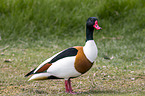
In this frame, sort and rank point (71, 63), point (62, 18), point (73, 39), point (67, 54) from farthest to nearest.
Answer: point (62, 18), point (73, 39), point (67, 54), point (71, 63)

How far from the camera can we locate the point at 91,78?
20.7 feet

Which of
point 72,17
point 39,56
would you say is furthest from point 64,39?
point 39,56

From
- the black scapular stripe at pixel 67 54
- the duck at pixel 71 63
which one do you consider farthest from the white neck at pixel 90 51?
the black scapular stripe at pixel 67 54

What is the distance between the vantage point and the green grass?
6.06 metres

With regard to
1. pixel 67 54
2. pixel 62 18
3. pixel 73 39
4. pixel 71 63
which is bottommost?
pixel 73 39

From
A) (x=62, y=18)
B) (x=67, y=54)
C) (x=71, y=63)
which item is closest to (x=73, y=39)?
(x=62, y=18)

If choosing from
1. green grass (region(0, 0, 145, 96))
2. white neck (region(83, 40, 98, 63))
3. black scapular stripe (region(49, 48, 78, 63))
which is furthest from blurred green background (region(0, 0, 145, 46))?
white neck (region(83, 40, 98, 63))

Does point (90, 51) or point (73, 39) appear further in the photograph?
point (73, 39)

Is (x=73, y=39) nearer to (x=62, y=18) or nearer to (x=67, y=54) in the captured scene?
(x=62, y=18)

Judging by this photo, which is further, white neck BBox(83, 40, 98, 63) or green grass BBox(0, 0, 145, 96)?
green grass BBox(0, 0, 145, 96)

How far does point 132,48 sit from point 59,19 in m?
2.88

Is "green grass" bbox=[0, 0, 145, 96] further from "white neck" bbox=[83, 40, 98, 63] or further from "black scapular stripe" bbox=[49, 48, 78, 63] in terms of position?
"white neck" bbox=[83, 40, 98, 63]

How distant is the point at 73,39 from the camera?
973cm

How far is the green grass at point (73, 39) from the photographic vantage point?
239 inches
